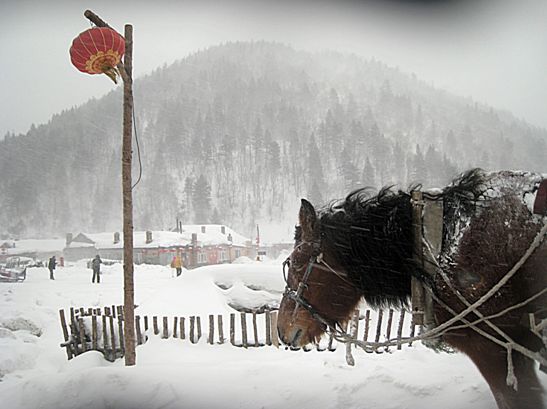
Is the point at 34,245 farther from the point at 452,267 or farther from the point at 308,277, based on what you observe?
the point at 452,267

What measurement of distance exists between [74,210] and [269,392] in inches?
147

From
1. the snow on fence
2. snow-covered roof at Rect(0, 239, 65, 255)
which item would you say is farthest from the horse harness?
snow-covered roof at Rect(0, 239, 65, 255)

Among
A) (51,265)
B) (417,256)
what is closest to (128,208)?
(417,256)

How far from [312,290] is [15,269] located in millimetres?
4300

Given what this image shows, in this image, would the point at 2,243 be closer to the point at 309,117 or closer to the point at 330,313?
the point at 309,117

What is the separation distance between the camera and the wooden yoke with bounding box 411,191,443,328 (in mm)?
1159

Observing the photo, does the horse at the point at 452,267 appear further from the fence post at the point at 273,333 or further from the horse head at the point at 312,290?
the fence post at the point at 273,333

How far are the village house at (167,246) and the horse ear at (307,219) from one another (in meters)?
3.90

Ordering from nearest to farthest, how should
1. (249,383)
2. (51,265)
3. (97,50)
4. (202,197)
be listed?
(249,383) → (97,50) → (202,197) → (51,265)

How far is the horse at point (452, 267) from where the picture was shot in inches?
40.4

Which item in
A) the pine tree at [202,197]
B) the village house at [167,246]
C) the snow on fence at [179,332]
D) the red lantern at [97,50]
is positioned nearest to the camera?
the red lantern at [97,50]

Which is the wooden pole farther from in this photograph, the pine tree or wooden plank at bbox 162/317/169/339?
the pine tree

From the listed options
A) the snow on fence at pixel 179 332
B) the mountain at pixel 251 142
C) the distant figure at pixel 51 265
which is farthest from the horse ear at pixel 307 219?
the distant figure at pixel 51 265

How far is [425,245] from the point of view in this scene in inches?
46.1
